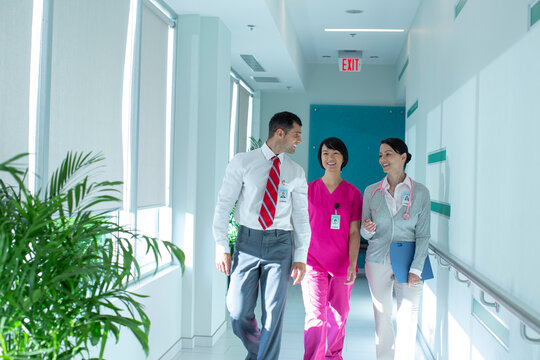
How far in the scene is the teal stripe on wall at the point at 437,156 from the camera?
4523mm

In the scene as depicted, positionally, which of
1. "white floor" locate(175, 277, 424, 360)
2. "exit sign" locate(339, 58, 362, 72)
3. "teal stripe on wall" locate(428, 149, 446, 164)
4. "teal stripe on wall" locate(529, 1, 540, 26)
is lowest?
"white floor" locate(175, 277, 424, 360)

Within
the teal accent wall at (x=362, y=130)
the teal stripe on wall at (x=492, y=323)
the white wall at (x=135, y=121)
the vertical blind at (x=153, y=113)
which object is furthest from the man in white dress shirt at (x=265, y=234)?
the teal accent wall at (x=362, y=130)

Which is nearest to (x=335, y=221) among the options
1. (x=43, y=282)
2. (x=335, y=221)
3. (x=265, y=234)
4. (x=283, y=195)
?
(x=335, y=221)

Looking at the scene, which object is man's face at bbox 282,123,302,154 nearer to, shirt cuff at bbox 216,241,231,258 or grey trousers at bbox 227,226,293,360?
grey trousers at bbox 227,226,293,360

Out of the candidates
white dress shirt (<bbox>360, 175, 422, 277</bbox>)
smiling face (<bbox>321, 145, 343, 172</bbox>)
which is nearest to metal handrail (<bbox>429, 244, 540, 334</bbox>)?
white dress shirt (<bbox>360, 175, 422, 277</bbox>)

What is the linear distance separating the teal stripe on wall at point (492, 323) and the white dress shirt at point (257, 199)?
1.13 m

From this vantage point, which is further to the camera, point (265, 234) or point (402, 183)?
point (402, 183)

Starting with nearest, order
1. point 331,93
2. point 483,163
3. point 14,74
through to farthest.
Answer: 1. point 14,74
2. point 483,163
3. point 331,93

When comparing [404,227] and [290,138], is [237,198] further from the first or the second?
[404,227]

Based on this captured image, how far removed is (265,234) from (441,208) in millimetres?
1686

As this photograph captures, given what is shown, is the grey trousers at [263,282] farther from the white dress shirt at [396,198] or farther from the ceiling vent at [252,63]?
the ceiling vent at [252,63]

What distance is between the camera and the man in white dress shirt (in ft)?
12.0

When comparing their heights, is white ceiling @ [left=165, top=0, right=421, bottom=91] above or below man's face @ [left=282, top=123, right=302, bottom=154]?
above

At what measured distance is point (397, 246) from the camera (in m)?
3.95
